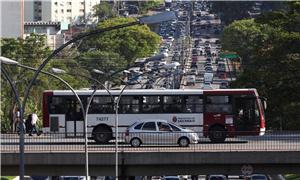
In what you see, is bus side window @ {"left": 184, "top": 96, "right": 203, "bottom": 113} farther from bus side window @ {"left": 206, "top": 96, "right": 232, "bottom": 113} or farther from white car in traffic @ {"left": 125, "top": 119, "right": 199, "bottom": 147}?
white car in traffic @ {"left": 125, "top": 119, "right": 199, "bottom": 147}

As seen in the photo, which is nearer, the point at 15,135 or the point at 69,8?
the point at 15,135

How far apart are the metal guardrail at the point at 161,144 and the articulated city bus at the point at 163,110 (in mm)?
1656

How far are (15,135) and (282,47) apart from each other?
24993mm

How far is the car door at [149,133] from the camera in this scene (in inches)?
1582

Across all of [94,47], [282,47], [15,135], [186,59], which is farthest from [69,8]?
[15,135]

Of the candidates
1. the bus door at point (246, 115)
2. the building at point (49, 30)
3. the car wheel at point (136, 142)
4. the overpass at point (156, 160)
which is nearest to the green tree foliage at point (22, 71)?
the bus door at point (246, 115)

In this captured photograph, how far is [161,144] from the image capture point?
Answer: 39.9 meters

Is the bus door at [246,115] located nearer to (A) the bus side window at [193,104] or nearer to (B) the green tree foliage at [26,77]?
(A) the bus side window at [193,104]

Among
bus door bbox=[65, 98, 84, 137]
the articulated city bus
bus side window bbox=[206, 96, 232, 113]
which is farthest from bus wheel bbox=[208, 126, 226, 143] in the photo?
bus door bbox=[65, 98, 84, 137]

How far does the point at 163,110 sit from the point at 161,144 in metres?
5.63

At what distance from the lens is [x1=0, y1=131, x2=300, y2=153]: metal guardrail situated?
37375mm

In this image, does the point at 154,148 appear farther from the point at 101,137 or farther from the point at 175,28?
the point at 175,28

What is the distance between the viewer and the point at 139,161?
120 feet

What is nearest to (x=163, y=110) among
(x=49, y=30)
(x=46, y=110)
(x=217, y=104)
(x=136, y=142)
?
(x=217, y=104)
